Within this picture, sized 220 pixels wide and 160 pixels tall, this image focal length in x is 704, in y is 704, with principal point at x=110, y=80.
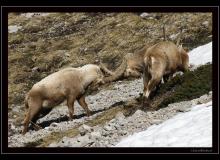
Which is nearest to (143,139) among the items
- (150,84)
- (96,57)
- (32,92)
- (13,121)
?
(150,84)

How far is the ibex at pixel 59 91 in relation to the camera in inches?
919

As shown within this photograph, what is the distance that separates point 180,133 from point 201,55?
25.3 feet

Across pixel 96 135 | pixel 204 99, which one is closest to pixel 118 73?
pixel 204 99

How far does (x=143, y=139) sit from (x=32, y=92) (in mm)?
5677

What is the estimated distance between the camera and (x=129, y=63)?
24.3 metres

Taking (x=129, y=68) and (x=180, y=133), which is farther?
(x=129, y=68)

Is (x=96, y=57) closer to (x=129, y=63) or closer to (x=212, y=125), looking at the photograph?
(x=129, y=63)

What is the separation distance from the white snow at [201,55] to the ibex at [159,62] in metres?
1.42

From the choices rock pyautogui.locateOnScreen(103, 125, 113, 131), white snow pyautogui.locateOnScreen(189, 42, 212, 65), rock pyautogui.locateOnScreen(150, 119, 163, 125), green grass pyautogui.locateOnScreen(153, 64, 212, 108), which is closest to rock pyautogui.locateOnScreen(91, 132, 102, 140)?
rock pyautogui.locateOnScreen(103, 125, 113, 131)

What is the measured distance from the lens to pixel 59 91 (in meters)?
23.6

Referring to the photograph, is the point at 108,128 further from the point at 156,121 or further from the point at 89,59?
the point at 89,59

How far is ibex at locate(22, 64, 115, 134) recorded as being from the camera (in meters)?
23.3

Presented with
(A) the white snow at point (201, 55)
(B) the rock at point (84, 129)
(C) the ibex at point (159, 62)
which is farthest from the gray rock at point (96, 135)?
(A) the white snow at point (201, 55)

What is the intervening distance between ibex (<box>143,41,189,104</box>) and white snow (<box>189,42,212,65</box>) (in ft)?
4.66
